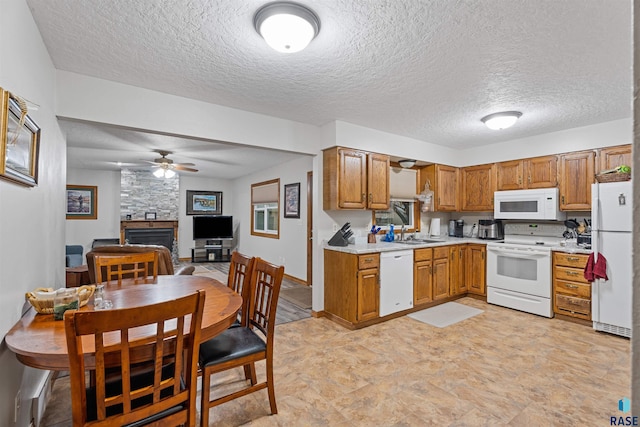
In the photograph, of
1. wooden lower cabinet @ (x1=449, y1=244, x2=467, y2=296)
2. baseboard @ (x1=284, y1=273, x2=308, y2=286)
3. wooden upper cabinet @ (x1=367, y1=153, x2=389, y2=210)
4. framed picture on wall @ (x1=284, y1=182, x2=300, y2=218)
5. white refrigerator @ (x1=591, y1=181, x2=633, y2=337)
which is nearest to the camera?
white refrigerator @ (x1=591, y1=181, x2=633, y2=337)

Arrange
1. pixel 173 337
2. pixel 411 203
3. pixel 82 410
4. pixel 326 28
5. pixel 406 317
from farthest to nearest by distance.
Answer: pixel 411 203 → pixel 406 317 → pixel 326 28 → pixel 173 337 → pixel 82 410

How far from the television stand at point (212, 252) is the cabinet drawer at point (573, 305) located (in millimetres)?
6834

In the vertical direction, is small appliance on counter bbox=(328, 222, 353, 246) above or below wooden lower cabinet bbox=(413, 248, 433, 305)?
above

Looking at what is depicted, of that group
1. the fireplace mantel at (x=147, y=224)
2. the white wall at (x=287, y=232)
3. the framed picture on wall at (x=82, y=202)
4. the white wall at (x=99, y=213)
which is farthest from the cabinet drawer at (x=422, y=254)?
the framed picture on wall at (x=82, y=202)

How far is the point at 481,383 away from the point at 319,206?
2.40 metres

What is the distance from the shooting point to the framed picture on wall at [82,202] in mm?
6895

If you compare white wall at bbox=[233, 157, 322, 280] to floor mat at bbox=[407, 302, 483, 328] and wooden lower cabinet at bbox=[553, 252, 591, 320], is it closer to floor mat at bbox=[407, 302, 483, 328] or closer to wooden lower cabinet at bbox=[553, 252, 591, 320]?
floor mat at bbox=[407, 302, 483, 328]

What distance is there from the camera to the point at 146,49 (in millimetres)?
2195

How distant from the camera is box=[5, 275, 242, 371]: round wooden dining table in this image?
128 centimetres

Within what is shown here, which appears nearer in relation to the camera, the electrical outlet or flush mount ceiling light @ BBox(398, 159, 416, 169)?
the electrical outlet

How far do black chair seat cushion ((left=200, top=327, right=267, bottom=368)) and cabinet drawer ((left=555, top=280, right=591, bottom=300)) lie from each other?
12.0 feet

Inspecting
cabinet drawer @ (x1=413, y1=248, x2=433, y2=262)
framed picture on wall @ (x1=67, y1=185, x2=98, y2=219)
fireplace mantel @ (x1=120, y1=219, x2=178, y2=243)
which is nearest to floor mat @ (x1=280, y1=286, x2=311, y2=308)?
cabinet drawer @ (x1=413, y1=248, x2=433, y2=262)

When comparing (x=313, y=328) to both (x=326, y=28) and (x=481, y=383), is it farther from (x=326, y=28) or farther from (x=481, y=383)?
(x=326, y=28)

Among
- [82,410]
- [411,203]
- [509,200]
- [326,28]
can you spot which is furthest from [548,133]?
[82,410]
